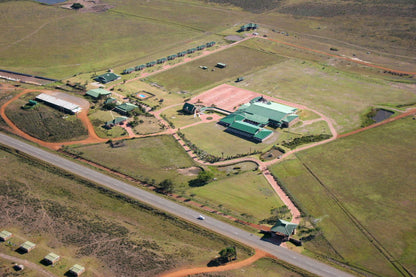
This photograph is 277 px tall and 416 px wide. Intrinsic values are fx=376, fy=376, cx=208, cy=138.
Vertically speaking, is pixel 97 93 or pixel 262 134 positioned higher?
pixel 262 134

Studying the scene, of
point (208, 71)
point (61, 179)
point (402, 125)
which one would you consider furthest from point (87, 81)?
point (402, 125)

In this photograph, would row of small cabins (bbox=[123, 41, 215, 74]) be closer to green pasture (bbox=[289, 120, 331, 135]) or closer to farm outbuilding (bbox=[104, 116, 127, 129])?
farm outbuilding (bbox=[104, 116, 127, 129])

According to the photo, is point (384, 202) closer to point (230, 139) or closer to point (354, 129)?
point (354, 129)

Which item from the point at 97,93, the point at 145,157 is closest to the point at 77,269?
the point at 145,157

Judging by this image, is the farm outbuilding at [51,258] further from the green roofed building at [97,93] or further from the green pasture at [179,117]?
the green roofed building at [97,93]

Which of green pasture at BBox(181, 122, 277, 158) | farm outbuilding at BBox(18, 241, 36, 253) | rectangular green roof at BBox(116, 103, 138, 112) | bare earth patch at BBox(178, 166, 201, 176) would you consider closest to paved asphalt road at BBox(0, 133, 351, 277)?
bare earth patch at BBox(178, 166, 201, 176)

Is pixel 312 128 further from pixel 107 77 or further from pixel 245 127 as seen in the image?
pixel 107 77

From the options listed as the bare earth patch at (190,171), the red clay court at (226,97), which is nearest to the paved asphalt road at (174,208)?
the bare earth patch at (190,171)
